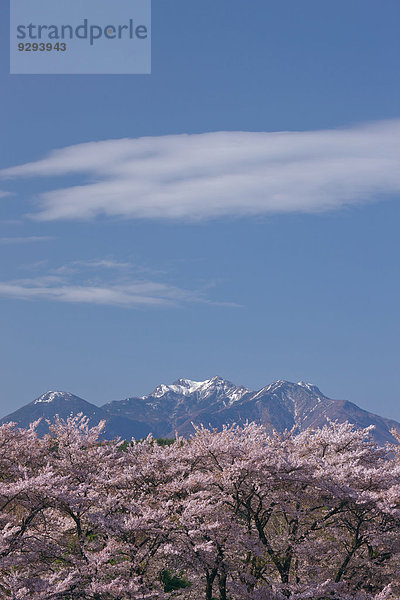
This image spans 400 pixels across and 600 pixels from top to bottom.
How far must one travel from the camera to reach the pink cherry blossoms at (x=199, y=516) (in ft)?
71.4

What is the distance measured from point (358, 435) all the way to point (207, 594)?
8.16 metres

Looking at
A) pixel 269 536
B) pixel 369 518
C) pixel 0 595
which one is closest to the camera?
pixel 0 595

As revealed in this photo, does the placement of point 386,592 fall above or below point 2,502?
below

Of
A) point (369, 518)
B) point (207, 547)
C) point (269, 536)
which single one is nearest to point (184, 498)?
point (207, 547)

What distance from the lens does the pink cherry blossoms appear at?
21750 mm

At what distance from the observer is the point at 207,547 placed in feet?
70.5

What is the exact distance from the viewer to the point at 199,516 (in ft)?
73.8

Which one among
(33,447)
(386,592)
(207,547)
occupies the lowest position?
(386,592)

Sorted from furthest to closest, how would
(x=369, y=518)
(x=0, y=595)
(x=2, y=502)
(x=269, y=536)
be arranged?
(x=269, y=536)
(x=369, y=518)
(x=2, y=502)
(x=0, y=595)

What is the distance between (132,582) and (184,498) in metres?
3.33

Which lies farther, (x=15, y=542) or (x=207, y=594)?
(x=207, y=594)

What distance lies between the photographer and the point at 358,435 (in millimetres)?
27219

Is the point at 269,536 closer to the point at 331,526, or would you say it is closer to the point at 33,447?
the point at 331,526

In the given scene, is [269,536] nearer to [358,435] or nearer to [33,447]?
[358,435]
